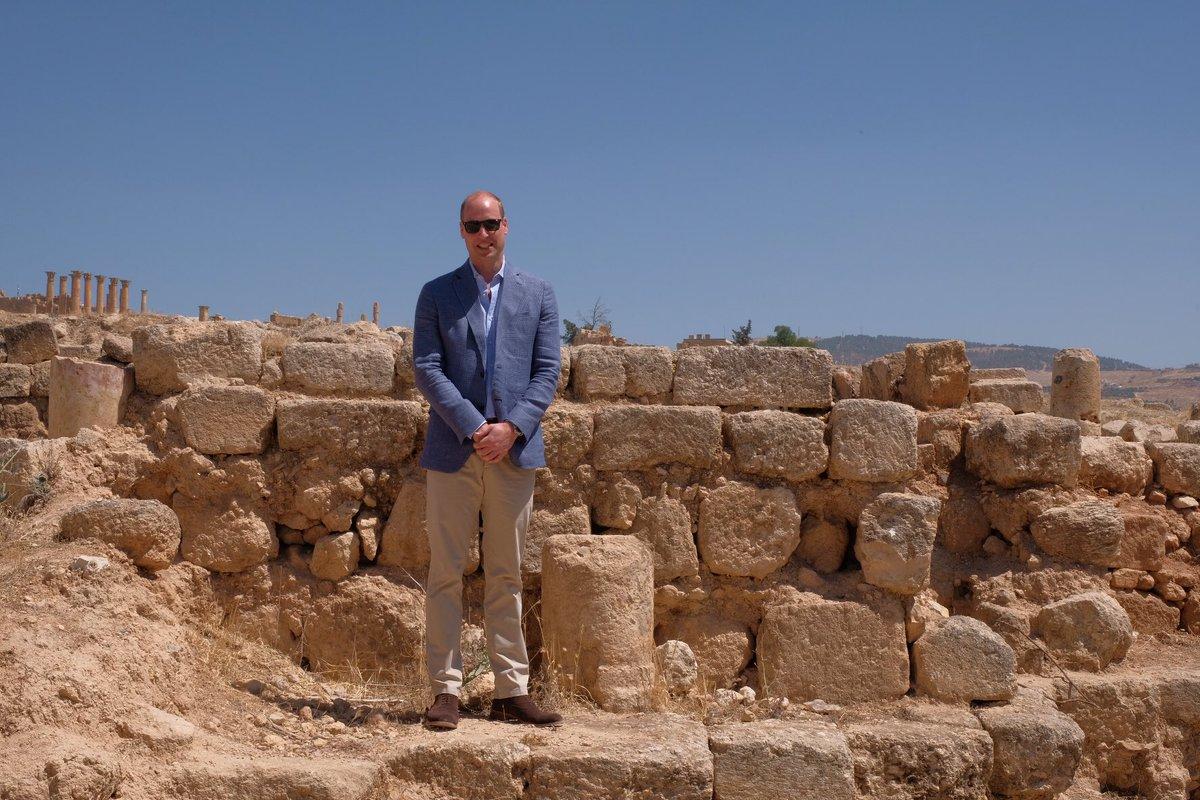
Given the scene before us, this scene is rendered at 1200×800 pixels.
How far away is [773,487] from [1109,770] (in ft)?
7.69

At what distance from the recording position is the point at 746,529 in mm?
5699

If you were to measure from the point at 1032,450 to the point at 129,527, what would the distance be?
4.87 metres

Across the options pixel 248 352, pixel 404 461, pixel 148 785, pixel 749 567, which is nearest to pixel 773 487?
pixel 749 567

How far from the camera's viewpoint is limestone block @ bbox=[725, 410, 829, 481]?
5711 mm

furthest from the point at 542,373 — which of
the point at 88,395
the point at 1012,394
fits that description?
the point at 1012,394

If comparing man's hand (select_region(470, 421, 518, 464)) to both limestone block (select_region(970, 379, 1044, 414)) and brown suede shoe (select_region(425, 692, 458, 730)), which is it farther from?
limestone block (select_region(970, 379, 1044, 414))

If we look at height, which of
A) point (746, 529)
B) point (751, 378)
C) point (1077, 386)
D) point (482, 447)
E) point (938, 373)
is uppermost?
point (1077, 386)

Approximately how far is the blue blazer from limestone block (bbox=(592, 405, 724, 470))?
3.03 ft

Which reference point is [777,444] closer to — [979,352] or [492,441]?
[492,441]

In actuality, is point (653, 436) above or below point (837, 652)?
above

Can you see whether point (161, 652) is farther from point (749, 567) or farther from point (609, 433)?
point (749, 567)

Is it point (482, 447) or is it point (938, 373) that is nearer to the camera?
point (482, 447)

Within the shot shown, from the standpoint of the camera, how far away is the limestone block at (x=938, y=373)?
6.75 metres

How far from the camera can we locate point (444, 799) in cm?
419
